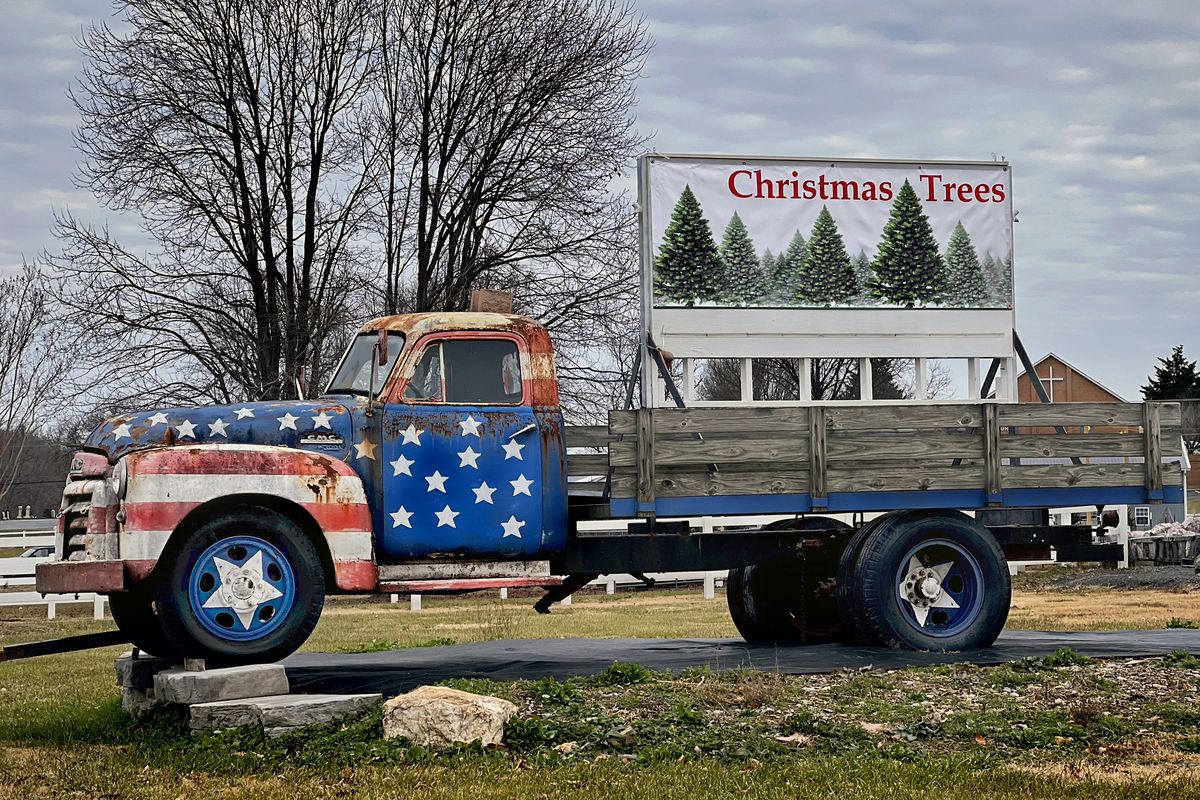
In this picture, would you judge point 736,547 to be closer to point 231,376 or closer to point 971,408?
point 971,408

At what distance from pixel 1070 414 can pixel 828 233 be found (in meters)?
3.06

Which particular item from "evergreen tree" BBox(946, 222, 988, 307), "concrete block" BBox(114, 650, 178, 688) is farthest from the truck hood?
"evergreen tree" BBox(946, 222, 988, 307)

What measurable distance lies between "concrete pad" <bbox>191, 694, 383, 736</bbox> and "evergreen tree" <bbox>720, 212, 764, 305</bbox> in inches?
225

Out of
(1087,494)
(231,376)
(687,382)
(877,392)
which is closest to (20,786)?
(687,382)

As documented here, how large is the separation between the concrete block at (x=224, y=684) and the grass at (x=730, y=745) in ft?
0.80

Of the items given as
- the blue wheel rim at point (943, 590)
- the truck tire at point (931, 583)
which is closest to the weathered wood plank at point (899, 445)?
the truck tire at point (931, 583)

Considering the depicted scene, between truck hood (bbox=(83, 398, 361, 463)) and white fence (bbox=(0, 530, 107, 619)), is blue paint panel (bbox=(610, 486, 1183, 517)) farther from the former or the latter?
white fence (bbox=(0, 530, 107, 619))

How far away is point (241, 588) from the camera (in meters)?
8.96

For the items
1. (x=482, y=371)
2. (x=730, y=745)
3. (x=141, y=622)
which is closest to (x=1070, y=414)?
(x=482, y=371)

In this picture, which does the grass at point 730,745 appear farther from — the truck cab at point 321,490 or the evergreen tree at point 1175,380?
the evergreen tree at point 1175,380

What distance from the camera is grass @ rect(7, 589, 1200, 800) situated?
685cm

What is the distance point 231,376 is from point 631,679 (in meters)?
16.3

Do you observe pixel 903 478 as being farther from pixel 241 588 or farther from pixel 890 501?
pixel 241 588

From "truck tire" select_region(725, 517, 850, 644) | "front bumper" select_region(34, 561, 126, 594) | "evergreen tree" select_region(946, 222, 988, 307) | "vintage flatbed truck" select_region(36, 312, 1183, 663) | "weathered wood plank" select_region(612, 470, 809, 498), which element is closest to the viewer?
"front bumper" select_region(34, 561, 126, 594)
